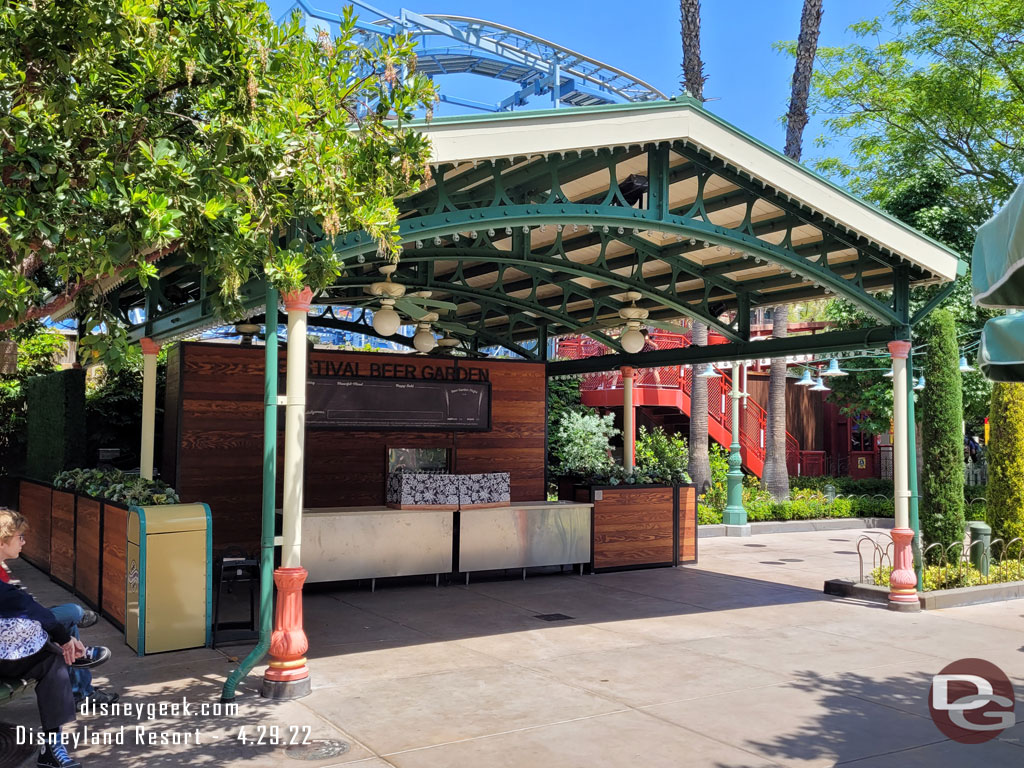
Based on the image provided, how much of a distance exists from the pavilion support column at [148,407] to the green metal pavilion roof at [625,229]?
303 mm

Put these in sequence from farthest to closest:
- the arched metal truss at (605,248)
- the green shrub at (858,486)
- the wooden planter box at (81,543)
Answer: the green shrub at (858,486) → the wooden planter box at (81,543) → the arched metal truss at (605,248)

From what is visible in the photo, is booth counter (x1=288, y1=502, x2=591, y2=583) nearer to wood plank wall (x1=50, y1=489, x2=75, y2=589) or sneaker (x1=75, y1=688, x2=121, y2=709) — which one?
wood plank wall (x1=50, y1=489, x2=75, y2=589)

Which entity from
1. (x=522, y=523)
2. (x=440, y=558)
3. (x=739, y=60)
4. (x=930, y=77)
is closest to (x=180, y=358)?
(x=440, y=558)

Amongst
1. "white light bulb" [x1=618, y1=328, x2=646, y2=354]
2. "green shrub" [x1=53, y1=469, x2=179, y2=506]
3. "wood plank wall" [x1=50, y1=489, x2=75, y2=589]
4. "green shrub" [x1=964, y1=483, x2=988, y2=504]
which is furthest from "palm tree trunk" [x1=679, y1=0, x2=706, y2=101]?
"wood plank wall" [x1=50, y1=489, x2=75, y2=589]

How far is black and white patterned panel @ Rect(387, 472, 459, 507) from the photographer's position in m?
11.2

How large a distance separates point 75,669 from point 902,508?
29.1 feet

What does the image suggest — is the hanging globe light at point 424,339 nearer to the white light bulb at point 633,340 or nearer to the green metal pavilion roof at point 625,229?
the green metal pavilion roof at point 625,229

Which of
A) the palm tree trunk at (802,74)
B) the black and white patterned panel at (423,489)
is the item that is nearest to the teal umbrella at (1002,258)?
the black and white patterned panel at (423,489)

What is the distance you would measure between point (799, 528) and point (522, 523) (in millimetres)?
10377

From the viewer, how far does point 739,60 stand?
174ft

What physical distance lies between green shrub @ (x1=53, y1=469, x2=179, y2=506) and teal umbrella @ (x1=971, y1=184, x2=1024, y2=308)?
687 centimetres

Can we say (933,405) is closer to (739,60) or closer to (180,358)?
(180,358)

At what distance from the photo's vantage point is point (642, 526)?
1283cm

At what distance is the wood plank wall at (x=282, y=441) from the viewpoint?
1055 centimetres
